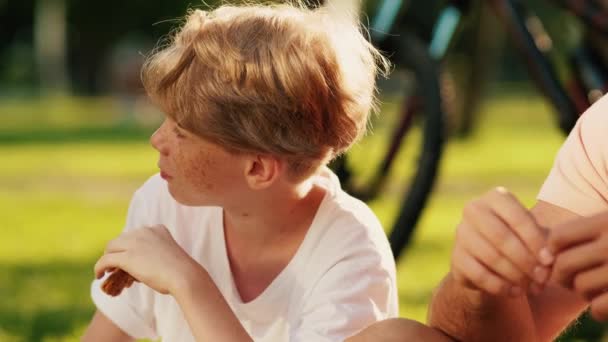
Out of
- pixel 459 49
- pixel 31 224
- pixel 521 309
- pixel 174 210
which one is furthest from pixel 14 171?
pixel 521 309

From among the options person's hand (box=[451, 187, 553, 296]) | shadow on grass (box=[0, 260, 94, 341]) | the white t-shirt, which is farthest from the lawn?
person's hand (box=[451, 187, 553, 296])

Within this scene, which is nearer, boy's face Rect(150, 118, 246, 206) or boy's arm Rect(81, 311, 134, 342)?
boy's face Rect(150, 118, 246, 206)

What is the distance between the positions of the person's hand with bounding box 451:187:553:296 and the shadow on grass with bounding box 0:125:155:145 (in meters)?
12.7

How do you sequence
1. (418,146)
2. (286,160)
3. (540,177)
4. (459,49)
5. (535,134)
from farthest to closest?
(535,134), (459,49), (540,177), (418,146), (286,160)

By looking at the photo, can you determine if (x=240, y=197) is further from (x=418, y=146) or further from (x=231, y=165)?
(x=418, y=146)

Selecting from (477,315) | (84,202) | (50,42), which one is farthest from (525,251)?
(50,42)

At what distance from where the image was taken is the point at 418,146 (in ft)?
11.4

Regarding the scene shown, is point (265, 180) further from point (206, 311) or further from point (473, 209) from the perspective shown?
point (473, 209)

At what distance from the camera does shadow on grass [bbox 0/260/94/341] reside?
373 centimetres

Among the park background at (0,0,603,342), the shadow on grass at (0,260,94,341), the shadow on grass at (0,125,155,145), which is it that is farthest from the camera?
the shadow on grass at (0,125,155,145)

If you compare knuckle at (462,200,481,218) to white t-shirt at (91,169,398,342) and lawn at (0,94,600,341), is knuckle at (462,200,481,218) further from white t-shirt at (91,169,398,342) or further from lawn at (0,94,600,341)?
lawn at (0,94,600,341)

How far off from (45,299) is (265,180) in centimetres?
223

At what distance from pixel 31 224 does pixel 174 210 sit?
426cm

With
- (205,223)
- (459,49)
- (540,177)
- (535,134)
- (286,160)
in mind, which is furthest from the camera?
(535,134)
